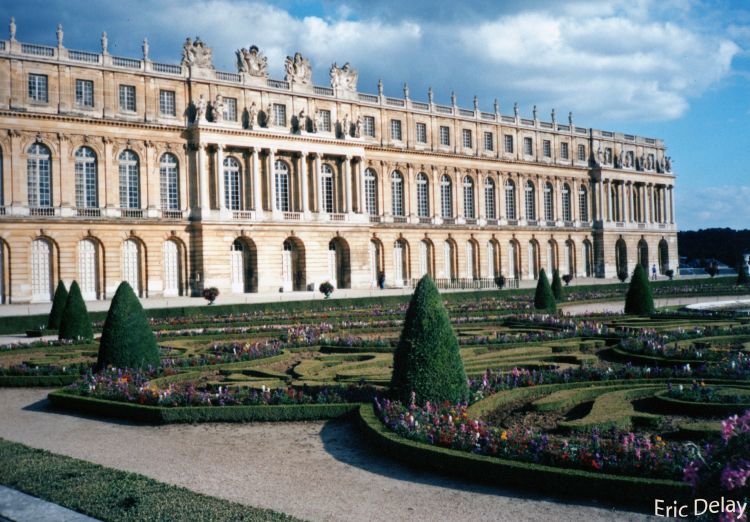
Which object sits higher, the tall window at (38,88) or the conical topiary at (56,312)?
the tall window at (38,88)

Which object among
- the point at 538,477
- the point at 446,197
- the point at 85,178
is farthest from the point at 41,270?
the point at 538,477

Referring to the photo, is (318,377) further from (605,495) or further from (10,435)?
(605,495)

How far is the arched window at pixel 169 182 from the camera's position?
143 feet

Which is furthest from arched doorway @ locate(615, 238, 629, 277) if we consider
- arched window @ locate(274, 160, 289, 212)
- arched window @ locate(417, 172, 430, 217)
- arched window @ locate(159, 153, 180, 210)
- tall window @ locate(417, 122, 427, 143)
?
arched window @ locate(159, 153, 180, 210)

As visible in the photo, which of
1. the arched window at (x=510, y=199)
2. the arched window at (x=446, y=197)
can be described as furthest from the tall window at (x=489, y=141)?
the arched window at (x=446, y=197)

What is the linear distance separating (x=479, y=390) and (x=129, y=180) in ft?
118

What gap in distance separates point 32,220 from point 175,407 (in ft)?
103

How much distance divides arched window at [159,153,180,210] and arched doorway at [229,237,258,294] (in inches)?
177

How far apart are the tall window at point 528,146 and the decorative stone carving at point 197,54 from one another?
100ft

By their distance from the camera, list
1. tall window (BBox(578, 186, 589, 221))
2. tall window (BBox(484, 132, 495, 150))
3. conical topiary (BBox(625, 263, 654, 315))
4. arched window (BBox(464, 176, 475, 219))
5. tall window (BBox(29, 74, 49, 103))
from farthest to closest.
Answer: tall window (BBox(578, 186, 589, 221))
tall window (BBox(484, 132, 495, 150))
arched window (BBox(464, 176, 475, 219))
tall window (BBox(29, 74, 49, 103))
conical topiary (BBox(625, 263, 654, 315))

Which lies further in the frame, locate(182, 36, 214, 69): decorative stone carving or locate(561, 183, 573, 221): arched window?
locate(561, 183, 573, 221): arched window

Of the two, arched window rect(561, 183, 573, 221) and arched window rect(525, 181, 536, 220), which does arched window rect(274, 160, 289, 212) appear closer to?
arched window rect(525, 181, 536, 220)

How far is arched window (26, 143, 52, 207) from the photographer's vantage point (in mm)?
39219

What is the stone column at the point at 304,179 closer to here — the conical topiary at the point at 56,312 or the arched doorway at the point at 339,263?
the arched doorway at the point at 339,263
